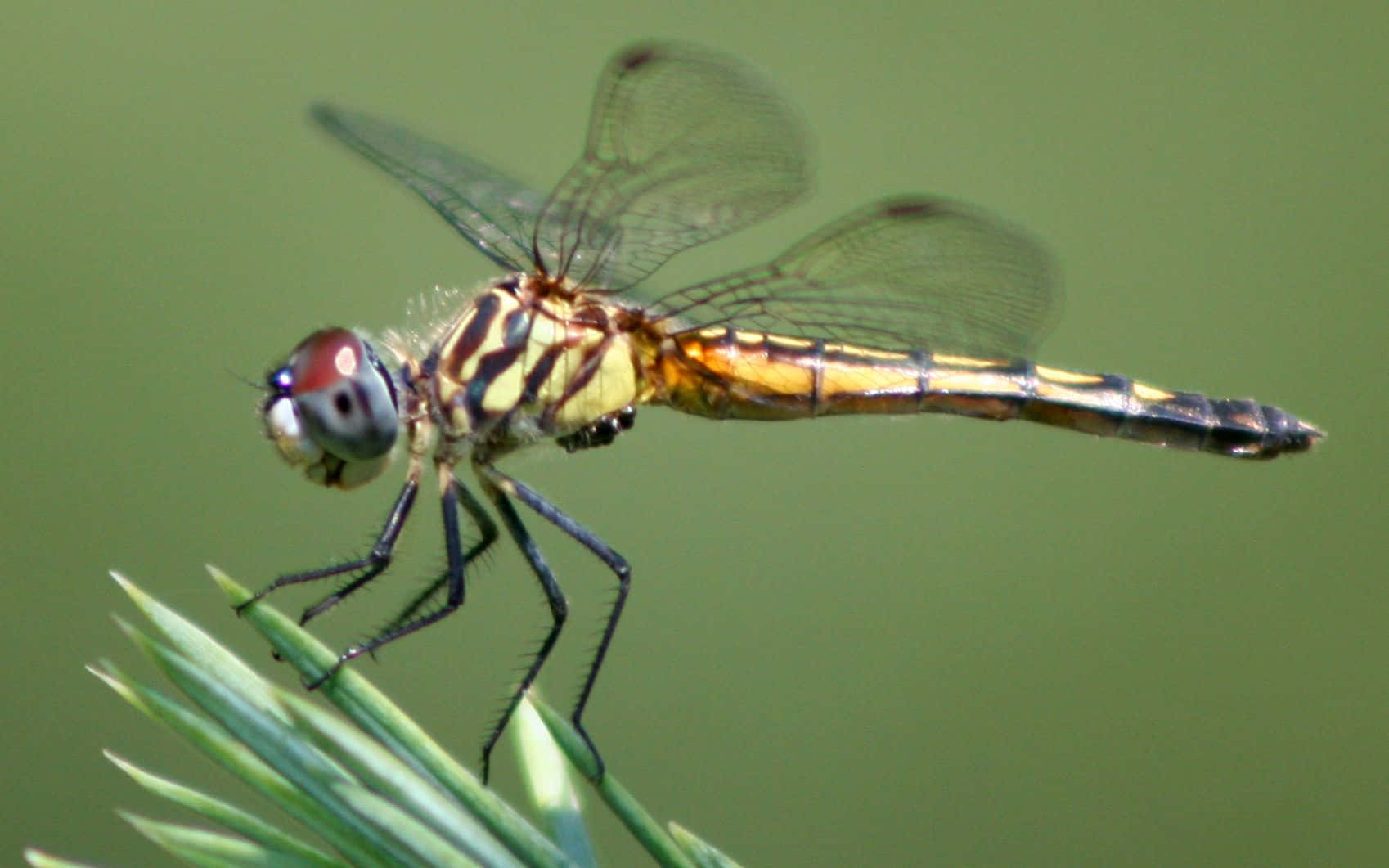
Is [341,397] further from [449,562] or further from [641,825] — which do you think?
[641,825]

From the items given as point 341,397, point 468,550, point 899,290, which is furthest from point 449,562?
point 899,290

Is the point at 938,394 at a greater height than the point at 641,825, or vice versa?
the point at 938,394

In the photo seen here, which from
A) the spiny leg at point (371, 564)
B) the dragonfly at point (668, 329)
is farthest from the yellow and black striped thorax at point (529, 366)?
the spiny leg at point (371, 564)

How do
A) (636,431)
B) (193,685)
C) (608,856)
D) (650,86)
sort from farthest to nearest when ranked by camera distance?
1. (636,431)
2. (608,856)
3. (650,86)
4. (193,685)

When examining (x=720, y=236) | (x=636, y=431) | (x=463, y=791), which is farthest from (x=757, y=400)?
(x=463, y=791)

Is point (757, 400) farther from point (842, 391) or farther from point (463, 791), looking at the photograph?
point (463, 791)

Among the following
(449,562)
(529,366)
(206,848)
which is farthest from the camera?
(529,366)

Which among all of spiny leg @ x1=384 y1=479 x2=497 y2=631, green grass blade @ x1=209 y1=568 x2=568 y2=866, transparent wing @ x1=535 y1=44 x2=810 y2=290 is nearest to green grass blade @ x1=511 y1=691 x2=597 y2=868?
green grass blade @ x1=209 y1=568 x2=568 y2=866
